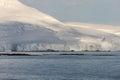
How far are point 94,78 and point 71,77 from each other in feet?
19.4

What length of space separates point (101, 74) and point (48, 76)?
1507 cm

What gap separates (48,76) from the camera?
140 meters

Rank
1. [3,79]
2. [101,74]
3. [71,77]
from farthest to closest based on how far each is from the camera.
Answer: [101,74] → [71,77] → [3,79]

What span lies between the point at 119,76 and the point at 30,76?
21.2 meters

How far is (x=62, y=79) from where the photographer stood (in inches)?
5148

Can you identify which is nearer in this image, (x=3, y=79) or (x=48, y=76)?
(x=3, y=79)

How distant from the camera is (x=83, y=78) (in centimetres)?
13462

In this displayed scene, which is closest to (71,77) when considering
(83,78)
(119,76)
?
(83,78)

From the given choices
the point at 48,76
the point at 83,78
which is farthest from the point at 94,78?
the point at 48,76

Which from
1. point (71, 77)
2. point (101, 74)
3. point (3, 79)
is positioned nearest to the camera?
point (3, 79)

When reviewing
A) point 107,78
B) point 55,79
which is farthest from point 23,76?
point 107,78

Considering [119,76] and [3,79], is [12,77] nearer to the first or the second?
[3,79]

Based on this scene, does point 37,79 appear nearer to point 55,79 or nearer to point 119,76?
point 55,79

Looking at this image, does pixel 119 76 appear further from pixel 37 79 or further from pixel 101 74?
pixel 37 79
